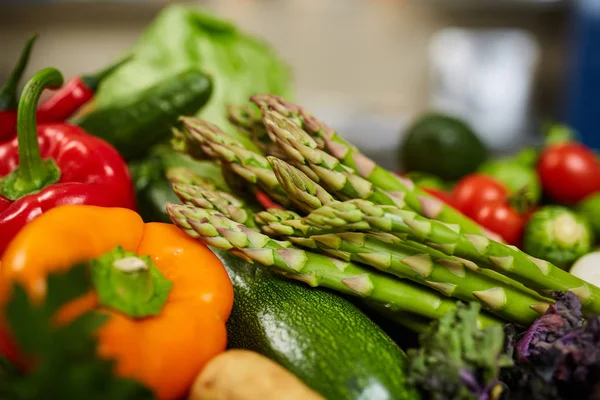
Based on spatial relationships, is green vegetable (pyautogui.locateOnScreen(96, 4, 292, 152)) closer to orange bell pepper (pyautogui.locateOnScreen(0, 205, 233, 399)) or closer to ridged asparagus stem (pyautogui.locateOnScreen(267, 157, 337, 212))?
ridged asparagus stem (pyautogui.locateOnScreen(267, 157, 337, 212))

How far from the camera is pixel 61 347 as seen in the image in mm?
622

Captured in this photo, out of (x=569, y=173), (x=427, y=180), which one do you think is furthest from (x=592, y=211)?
(x=427, y=180)

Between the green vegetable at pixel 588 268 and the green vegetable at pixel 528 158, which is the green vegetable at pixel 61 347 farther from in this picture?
the green vegetable at pixel 528 158

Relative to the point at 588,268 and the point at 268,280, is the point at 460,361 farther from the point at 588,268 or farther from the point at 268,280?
the point at 588,268

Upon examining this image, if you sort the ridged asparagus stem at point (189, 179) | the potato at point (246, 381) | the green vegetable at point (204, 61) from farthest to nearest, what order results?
1. the green vegetable at point (204, 61)
2. the ridged asparagus stem at point (189, 179)
3. the potato at point (246, 381)

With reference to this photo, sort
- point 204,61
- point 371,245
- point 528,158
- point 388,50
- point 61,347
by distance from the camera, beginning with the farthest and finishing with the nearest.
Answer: point 388,50 → point 204,61 → point 528,158 → point 371,245 → point 61,347

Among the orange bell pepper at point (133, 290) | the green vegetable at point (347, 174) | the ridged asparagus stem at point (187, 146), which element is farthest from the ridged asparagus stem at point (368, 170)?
the orange bell pepper at point (133, 290)

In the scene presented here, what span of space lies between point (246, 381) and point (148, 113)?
957 millimetres

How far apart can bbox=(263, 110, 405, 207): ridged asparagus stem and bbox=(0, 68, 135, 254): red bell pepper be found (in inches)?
15.3

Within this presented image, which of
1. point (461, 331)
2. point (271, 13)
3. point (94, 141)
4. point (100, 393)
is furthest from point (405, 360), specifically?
point (271, 13)

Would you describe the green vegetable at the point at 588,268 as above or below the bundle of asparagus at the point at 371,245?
below

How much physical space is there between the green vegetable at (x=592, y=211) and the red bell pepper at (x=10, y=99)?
151cm

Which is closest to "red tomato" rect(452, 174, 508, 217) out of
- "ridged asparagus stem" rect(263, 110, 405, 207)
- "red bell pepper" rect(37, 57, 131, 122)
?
"ridged asparagus stem" rect(263, 110, 405, 207)

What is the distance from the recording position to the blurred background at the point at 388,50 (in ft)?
17.3
